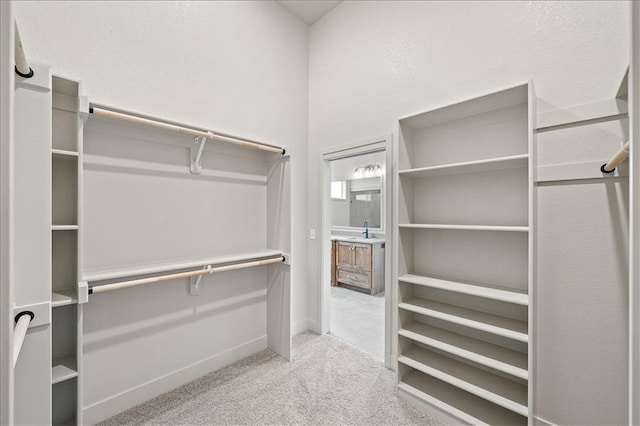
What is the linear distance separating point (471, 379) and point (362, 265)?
9.68ft

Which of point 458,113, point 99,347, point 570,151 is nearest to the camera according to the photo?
point 570,151

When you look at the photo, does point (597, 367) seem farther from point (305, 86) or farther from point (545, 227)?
point (305, 86)

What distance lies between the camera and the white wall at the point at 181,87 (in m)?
1.75

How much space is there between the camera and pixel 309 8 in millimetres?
3004

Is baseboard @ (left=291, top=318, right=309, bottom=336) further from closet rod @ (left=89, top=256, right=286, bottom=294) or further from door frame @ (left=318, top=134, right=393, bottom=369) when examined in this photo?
closet rod @ (left=89, top=256, right=286, bottom=294)

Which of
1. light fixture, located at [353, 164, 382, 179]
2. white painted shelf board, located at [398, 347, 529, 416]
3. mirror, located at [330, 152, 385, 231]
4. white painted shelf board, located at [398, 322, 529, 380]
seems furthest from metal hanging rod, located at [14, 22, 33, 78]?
light fixture, located at [353, 164, 382, 179]

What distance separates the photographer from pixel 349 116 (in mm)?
2814

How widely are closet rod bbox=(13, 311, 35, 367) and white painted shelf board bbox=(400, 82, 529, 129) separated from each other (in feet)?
7.54

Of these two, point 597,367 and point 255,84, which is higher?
point 255,84

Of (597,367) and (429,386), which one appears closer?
(597,367)

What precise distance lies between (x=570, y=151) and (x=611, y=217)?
0.42 metres

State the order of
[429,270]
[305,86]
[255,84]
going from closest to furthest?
[429,270]
[255,84]
[305,86]

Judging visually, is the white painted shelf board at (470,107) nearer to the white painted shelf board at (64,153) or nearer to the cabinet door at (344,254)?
the white painted shelf board at (64,153)

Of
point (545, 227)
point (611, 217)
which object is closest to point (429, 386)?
point (545, 227)
